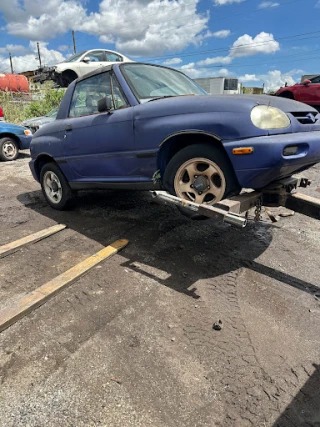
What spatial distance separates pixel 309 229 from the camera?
420 cm

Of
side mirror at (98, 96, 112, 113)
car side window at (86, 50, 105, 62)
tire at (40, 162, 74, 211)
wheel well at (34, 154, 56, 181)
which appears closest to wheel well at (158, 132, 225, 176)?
side mirror at (98, 96, 112, 113)

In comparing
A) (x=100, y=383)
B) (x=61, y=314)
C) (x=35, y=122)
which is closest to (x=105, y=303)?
(x=61, y=314)

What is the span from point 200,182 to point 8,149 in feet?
26.3

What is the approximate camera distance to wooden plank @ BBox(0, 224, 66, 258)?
3.53 metres

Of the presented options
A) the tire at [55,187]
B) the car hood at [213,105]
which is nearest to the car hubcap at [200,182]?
the car hood at [213,105]

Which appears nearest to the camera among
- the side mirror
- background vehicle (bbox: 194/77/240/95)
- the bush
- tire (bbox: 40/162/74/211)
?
the side mirror

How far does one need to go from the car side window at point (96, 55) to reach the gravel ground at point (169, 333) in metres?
10.3

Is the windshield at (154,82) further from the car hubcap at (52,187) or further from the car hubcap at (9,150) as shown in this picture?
the car hubcap at (9,150)

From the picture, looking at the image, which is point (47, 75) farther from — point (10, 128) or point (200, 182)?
point (200, 182)

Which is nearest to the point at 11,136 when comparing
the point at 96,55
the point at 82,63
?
the point at 82,63

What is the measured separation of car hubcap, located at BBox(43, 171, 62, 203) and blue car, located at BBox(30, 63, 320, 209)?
1.12ft

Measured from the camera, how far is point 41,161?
4996 mm

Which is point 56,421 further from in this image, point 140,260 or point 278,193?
point 278,193

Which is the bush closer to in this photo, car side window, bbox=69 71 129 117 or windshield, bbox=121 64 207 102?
car side window, bbox=69 71 129 117
